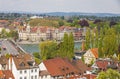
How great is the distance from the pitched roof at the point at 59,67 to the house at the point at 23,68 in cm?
47

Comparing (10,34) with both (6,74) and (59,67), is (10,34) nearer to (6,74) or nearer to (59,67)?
(59,67)

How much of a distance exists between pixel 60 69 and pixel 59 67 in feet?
0.20

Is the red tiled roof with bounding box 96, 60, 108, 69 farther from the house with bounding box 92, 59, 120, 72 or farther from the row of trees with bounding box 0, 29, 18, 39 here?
the row of trees with bounding box 0, 29, 18, 39

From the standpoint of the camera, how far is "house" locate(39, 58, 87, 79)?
8.27 metres

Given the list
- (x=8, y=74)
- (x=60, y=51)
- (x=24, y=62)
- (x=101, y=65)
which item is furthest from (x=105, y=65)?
(x=60, y=51)

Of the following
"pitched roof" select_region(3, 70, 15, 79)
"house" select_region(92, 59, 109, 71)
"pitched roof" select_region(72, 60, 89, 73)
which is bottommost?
"pitched roof" select_region(72, 60, 89, 73)

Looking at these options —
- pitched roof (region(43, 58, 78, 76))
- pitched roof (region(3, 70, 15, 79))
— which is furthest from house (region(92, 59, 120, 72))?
pitched roof (region(3, 70, 15, 79))

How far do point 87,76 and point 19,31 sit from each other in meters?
17.8

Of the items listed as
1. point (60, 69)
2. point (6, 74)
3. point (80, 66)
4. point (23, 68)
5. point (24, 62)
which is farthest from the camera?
point (80, 66)

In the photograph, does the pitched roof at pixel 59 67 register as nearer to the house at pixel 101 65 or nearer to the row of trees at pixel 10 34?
the house at pixel 101 65

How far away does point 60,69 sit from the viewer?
8578 millimetres

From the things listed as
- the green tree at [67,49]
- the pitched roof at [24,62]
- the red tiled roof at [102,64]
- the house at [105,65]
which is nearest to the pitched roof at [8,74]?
the pitched roof at [24,62]

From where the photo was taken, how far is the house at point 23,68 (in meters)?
7.74

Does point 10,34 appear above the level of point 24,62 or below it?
below
